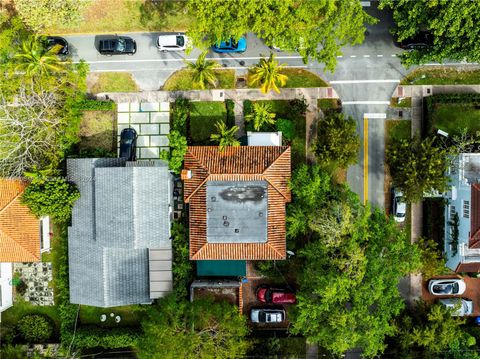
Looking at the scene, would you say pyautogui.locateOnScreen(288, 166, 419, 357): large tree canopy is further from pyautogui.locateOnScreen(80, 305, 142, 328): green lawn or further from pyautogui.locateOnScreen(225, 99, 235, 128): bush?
pyautogui.locateOnScreen(80, 305, 142, 328): green lawn

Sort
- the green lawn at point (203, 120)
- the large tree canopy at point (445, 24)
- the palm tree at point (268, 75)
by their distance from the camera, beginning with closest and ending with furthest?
Answer: the large tree canopy at point (445, 24)
the palm tree at point (268, 75)
the green lawn at point (203, 120)

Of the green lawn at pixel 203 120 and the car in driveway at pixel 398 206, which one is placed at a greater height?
the green lawn at pixel 203 120

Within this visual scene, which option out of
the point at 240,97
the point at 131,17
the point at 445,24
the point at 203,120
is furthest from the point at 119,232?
the point at 445,24

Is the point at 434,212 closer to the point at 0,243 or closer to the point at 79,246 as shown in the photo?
the point at 79,246

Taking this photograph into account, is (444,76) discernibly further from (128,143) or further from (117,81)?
(117,81)

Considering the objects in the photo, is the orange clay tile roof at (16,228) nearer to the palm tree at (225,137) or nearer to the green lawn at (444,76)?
the palm tree at (225,137)

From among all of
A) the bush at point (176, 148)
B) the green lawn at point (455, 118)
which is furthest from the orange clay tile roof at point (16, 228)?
the green lawn at point (455, 118)

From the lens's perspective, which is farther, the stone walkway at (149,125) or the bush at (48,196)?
the stone walkway at (149,125)

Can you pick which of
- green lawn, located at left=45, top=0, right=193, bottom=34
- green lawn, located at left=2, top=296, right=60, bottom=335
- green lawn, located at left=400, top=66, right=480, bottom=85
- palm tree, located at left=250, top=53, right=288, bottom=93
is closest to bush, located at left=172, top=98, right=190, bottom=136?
palm tree, located at left=250, top=53, right=288, bottom=93

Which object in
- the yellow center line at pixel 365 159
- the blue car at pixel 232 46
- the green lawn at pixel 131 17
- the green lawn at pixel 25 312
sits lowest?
the green lawn at pixel 25 312
